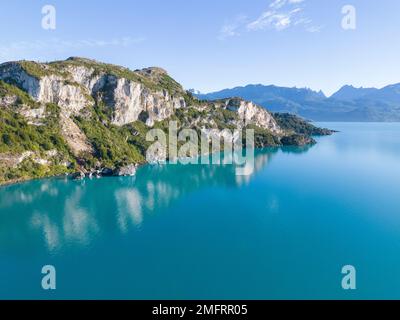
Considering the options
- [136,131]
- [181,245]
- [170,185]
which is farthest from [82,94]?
[181,245]

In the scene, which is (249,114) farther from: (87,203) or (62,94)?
(87,203)

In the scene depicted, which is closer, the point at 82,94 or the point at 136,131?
the point at 82,94

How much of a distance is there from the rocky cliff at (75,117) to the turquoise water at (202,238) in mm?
8876

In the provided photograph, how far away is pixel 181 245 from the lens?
128 ft

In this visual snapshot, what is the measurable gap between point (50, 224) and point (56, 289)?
1817cm

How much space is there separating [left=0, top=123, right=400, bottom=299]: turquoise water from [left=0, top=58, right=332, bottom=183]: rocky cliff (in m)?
8.88

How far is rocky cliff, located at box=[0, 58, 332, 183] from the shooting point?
73875 millimetres

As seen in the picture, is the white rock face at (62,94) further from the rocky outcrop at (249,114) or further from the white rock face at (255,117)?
the white rock face at (255,117)

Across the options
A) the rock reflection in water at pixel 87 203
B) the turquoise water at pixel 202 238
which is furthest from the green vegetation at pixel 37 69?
the turquoise water at pixel 202 238

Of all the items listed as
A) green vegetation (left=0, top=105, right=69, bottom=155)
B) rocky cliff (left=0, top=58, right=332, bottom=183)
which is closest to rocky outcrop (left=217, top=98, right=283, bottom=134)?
rocky cliff (left=0, top=58, right=332, bottom=183)

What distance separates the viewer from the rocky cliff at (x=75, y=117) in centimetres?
7388

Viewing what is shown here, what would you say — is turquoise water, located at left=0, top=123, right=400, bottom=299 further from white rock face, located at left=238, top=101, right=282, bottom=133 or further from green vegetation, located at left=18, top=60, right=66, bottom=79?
white rock face, located at left=238, top=101, right=282, bottom=133
